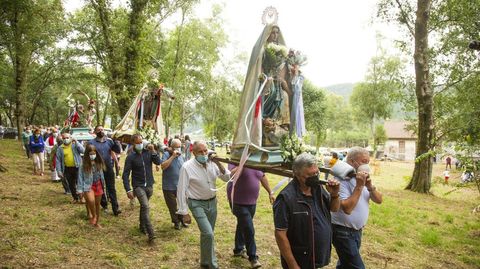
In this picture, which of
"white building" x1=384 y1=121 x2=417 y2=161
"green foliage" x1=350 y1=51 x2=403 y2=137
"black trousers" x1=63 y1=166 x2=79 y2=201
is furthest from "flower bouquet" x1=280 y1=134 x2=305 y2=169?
"white building" x1=384 y1=121 x2=417 y2=161

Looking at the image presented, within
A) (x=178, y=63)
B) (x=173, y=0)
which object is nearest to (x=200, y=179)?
(x=173, y=0)

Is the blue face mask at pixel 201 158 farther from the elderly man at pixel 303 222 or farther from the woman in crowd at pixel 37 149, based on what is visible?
the woman in crowd at pixel 37 149

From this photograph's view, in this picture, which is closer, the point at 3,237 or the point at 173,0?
the point at 3,237

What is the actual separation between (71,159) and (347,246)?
9050mm

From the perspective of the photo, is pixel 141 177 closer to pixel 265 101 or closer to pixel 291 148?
pixel 265 101

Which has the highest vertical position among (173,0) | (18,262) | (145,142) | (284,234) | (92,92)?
(173,0)

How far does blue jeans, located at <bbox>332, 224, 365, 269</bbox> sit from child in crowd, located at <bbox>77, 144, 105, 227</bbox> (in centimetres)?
610

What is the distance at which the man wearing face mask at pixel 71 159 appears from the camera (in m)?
11.0

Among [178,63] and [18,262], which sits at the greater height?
[178,63]

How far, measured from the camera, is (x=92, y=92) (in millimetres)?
48875

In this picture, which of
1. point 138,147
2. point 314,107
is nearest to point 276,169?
point 138,147

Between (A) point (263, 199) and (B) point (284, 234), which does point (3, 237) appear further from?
(A) point (263, 199)

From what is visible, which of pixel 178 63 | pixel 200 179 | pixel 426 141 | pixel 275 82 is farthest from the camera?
pixel 178 63

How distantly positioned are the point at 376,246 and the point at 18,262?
22.8 ft
